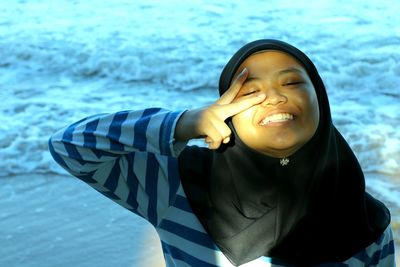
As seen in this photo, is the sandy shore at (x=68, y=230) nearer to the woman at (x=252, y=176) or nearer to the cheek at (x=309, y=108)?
the woman at (x=252, y=176)

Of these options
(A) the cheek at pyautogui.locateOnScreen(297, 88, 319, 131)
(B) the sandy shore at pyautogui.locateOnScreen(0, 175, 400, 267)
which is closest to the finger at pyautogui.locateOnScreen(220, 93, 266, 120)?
(A) the cheek at pyautogui.locateOnScreen(297, 88, 319, 131)

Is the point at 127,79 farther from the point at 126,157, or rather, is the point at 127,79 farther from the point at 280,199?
the point at 280,199

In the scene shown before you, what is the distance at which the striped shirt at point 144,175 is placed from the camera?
4.81 feet

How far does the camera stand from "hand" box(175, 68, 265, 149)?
132 cm

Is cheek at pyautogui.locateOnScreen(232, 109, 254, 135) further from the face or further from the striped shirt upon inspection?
the striped shirt

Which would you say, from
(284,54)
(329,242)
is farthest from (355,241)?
(284,54)

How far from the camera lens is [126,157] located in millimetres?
1531

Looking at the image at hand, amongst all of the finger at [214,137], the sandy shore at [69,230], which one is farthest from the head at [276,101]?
the sandy shore at [69,230]

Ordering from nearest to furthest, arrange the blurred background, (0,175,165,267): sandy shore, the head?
1. the head
2. (0,175,165,267): sandy shore
3. the blurred background

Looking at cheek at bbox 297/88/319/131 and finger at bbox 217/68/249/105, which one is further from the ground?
finger at bbox 217/68/249/105

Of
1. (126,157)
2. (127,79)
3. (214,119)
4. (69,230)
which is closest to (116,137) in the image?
(126,157)

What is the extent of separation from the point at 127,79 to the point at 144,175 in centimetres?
429

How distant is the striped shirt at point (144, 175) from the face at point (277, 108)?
0.58ft

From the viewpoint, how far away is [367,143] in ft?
13.2
